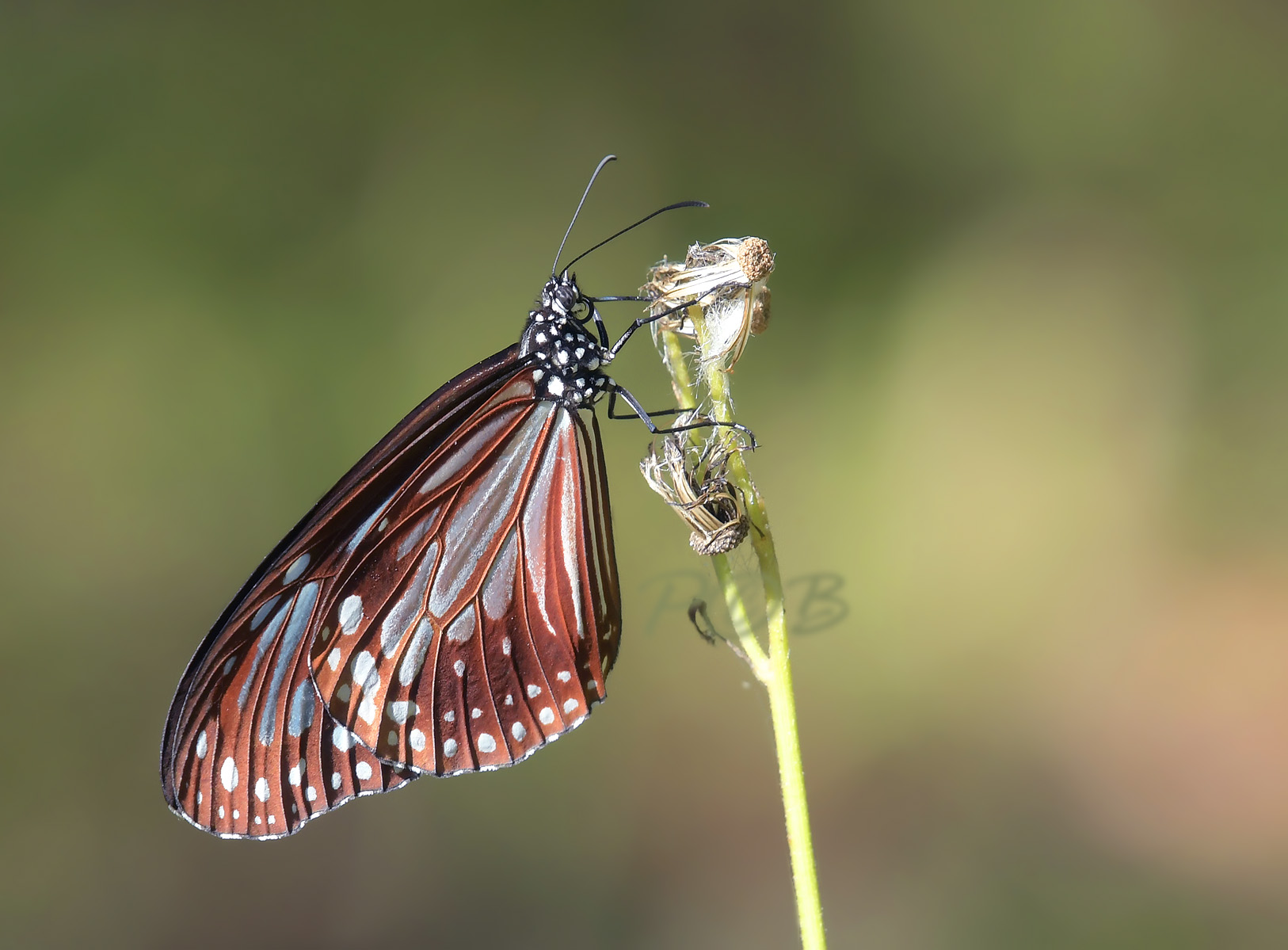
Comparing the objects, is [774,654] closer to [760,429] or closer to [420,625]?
[420,625]

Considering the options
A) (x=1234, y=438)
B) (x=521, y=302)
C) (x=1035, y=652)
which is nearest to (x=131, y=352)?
(x=521, y=302)

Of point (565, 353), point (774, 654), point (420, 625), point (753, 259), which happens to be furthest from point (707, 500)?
point (420, 625)

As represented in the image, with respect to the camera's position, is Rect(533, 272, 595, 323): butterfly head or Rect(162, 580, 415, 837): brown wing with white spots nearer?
Rect(162, 580, 415, 837): brown wing with white spots

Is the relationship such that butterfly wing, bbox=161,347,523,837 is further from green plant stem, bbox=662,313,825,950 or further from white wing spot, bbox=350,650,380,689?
green plant stem, bbox=662,313,825,950

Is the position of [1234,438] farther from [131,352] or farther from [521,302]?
[131,352]

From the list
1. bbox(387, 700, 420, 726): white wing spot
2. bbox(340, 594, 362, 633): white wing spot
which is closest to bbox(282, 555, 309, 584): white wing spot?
bbox(340, 594, 362, 633): white wing spot

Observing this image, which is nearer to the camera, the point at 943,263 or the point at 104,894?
the point at 104,894
